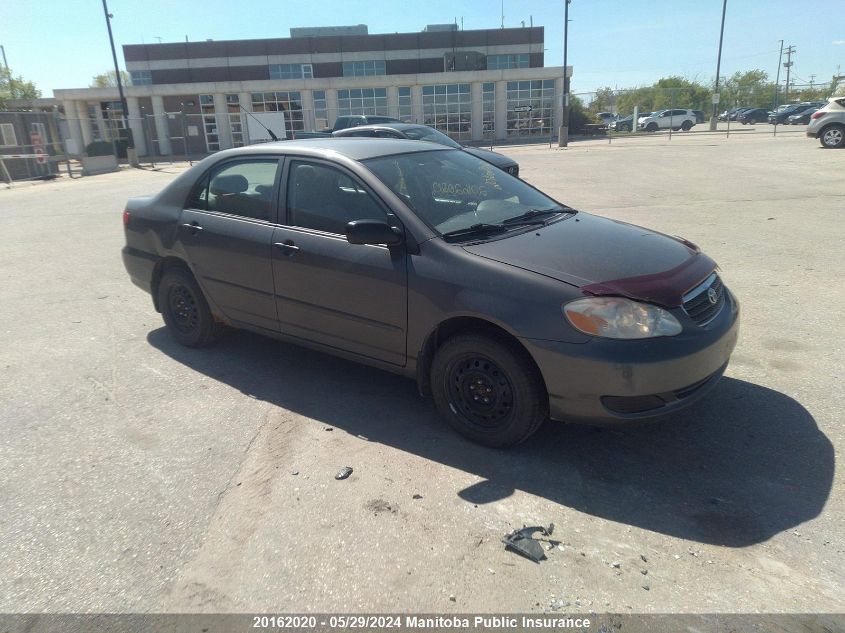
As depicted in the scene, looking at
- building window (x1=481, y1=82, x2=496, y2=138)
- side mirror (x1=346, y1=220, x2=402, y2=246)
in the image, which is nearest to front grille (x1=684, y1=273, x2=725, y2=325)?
side mirror (x1=346, y1=220, x2=402, y2=246)

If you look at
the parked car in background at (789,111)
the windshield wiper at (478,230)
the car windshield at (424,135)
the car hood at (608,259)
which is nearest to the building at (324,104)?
the parked car in background at (789,111)

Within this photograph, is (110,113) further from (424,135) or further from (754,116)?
(754,116)

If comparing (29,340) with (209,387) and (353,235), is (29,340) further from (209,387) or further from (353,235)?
(353,235)

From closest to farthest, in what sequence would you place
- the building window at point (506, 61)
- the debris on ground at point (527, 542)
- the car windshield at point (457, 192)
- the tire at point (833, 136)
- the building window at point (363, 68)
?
the debris on ground at point (527, 542), the car windshield at point (457, 192), the tire at point (833, 136), the building window at point (363, 68), the building window at point (506, 61)

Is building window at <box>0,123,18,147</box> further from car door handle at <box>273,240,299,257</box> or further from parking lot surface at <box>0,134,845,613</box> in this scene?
car door handle at <box>273,240,299,257</box>

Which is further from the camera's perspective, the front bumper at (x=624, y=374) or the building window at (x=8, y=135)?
the building window at (x=8, y=135)

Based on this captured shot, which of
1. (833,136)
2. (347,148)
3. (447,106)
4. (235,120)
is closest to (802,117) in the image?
(447,106)

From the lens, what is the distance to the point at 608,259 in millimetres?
3369

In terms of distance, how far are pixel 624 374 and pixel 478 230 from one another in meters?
1.29

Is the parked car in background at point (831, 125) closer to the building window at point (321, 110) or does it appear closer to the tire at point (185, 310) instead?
the tire at point (185, 310)

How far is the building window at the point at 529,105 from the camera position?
148 feet

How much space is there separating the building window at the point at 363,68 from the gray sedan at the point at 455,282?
5584 centimetres

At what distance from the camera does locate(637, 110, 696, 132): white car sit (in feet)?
158

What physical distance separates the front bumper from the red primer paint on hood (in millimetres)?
194
